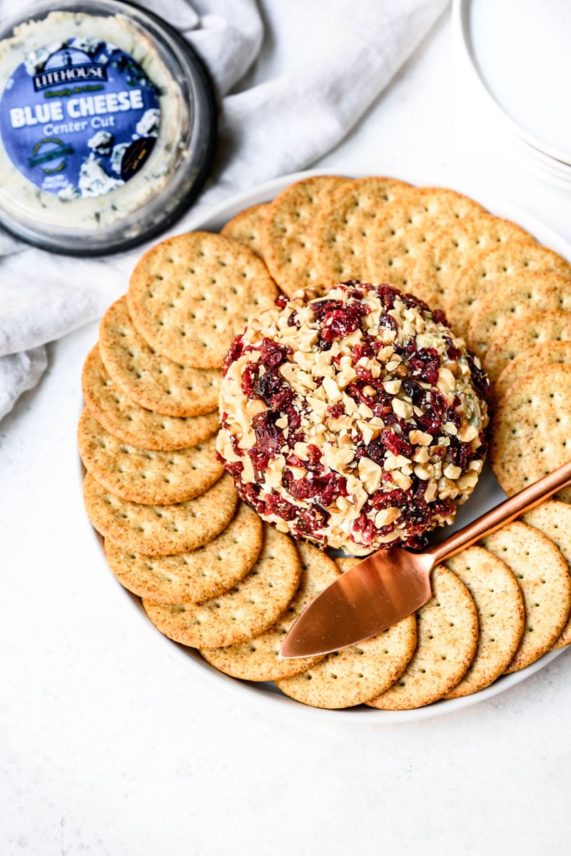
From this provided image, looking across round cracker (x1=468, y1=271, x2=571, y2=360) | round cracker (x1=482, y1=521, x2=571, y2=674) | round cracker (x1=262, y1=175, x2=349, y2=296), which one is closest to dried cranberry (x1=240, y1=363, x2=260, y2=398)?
round cracker (x1=262, y1=175, x2=349, y2=296)

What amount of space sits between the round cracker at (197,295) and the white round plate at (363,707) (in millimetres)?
97

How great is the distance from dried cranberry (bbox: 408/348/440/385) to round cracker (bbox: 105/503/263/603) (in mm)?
584

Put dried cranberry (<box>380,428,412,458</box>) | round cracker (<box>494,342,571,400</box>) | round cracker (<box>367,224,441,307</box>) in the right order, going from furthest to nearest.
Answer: round cracker (<box>367,224,441,307</box>), round cracker (<box>494,342,571,400</box>), dried cranberry (<box>380,428,412,458</box>)

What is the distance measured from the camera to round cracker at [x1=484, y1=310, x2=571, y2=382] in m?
2.45

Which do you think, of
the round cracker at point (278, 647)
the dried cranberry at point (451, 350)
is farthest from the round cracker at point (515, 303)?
the round cracker at point (278, 647)

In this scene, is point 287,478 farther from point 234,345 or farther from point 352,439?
point 234,345

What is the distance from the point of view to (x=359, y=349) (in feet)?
7.14

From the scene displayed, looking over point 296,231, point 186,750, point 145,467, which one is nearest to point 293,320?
point 296,231

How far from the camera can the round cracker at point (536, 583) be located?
229 centimetres

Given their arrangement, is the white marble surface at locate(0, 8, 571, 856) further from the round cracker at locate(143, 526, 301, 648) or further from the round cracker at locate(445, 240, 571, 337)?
the round cracker at locate(445, 240, 571, 337)

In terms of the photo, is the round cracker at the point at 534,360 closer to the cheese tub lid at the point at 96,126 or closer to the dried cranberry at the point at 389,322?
the dried cranberry at the point at 389,322

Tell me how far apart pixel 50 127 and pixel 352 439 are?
4.46 feet

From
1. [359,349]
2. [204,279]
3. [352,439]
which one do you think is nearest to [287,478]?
[352,439]

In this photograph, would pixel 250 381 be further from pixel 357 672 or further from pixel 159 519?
pixel 357 672
